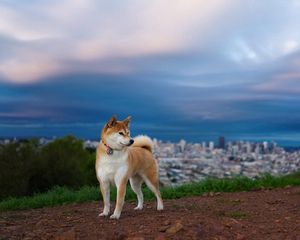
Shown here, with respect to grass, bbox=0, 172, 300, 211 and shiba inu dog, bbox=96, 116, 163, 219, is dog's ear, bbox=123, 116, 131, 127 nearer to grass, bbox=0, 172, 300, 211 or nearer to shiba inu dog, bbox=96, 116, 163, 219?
shiba inu dog, bbox=96, 116, 163, 219

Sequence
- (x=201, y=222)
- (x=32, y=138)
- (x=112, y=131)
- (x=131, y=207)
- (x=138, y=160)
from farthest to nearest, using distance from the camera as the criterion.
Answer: (x=32, y=138) → (x=131, y=207) → (x=138, y=160) → (x=112, y=131) → (x=201, y=222)

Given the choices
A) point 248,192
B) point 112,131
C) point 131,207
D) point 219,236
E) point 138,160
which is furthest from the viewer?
point 248,192

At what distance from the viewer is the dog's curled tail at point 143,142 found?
27.9 feet

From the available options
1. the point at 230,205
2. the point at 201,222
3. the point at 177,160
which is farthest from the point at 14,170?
the point at 201,222

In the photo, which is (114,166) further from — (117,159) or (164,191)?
(164,191)

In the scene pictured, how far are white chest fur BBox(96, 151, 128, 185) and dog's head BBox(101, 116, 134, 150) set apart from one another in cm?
15

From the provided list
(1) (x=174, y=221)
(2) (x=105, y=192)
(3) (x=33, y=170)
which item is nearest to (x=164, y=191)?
(2) (x=105, y=192)

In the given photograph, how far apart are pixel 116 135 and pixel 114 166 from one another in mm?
487

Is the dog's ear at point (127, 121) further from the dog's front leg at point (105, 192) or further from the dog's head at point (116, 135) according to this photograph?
the dog's front leg at point (105, 192)

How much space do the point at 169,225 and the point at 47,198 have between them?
4840mm

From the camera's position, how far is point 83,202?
10.3 meters

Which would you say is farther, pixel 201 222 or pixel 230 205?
pixel 230 205

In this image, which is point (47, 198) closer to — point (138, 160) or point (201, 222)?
point (138, 160)

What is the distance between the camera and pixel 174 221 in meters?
6.49
